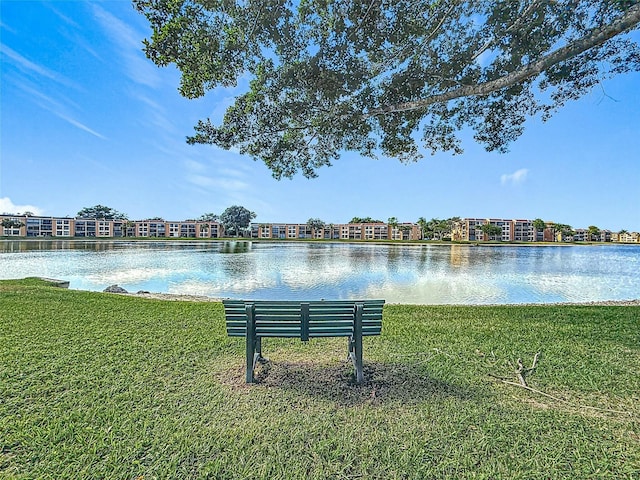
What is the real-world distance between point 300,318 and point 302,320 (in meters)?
0.03

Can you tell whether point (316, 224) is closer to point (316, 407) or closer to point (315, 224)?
point (315, 224)

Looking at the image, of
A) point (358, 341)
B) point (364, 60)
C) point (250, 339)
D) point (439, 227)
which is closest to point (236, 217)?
point (439, 227)

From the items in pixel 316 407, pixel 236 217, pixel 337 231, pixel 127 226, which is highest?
pixel 236 217

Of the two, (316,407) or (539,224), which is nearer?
(316,407)

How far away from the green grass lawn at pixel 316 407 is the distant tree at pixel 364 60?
182 inches

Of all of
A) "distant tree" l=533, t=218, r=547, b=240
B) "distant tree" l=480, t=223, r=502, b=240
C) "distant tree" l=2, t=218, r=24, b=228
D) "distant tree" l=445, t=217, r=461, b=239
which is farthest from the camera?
"distant tree" l=445, t=217, r=461, b=239

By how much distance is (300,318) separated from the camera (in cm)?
358

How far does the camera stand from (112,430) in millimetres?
2750

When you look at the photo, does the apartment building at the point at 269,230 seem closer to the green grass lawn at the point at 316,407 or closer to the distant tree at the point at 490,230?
the distant tree at the point at 490,230

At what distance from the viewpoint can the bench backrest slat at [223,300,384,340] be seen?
11.8 ft

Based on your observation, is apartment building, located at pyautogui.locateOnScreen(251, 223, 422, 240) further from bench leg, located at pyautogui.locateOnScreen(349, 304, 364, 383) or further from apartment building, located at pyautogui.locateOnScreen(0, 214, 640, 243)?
bench leg, located at pyautogui.locateOnScreen(349, 304, 364, 383)

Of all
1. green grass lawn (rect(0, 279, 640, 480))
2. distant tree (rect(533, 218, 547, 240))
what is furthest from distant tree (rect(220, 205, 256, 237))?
green grass lawn (rect(0, 279, 640, 480))

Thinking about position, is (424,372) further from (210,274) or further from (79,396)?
(210,274)

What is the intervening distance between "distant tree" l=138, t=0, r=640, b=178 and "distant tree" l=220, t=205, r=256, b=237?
99409 millimetres
